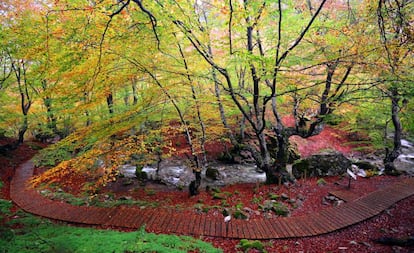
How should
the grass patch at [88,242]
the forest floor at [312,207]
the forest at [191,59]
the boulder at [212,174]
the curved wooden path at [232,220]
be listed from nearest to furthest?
the grass patch at [88,242], the forest floor at [312,207], the forest at [191,59], the curved wooden path at [232,220], the boulder at [212,174]

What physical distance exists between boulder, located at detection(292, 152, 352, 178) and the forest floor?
1.66ft

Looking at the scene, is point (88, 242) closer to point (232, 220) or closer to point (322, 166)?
point (232, 220)

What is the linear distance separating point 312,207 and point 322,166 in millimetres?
3291

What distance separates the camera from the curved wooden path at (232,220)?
4.99 m

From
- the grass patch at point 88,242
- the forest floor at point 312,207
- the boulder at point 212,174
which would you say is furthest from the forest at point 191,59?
the boulder at point 212,174

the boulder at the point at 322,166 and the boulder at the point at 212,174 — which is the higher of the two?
the boulder at the point at 322,166

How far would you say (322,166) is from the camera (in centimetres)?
884

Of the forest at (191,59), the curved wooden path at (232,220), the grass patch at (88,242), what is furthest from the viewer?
the curved wooden path at (232,220)

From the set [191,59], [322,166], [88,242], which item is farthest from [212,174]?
[88,242]

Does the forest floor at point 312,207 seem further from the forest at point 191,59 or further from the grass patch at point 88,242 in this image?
the grass patch at point 88,242

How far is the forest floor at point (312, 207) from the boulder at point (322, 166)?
51 centimetres

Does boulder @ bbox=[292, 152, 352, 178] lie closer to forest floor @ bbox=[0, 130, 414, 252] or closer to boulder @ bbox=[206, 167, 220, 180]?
forest floor @ bbox=[0, 130, 414, 252]

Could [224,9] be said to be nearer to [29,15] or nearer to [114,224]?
[114,224]

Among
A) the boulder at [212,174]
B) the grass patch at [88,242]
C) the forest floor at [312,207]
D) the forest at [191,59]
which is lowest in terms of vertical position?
the boulder at [212,174]
